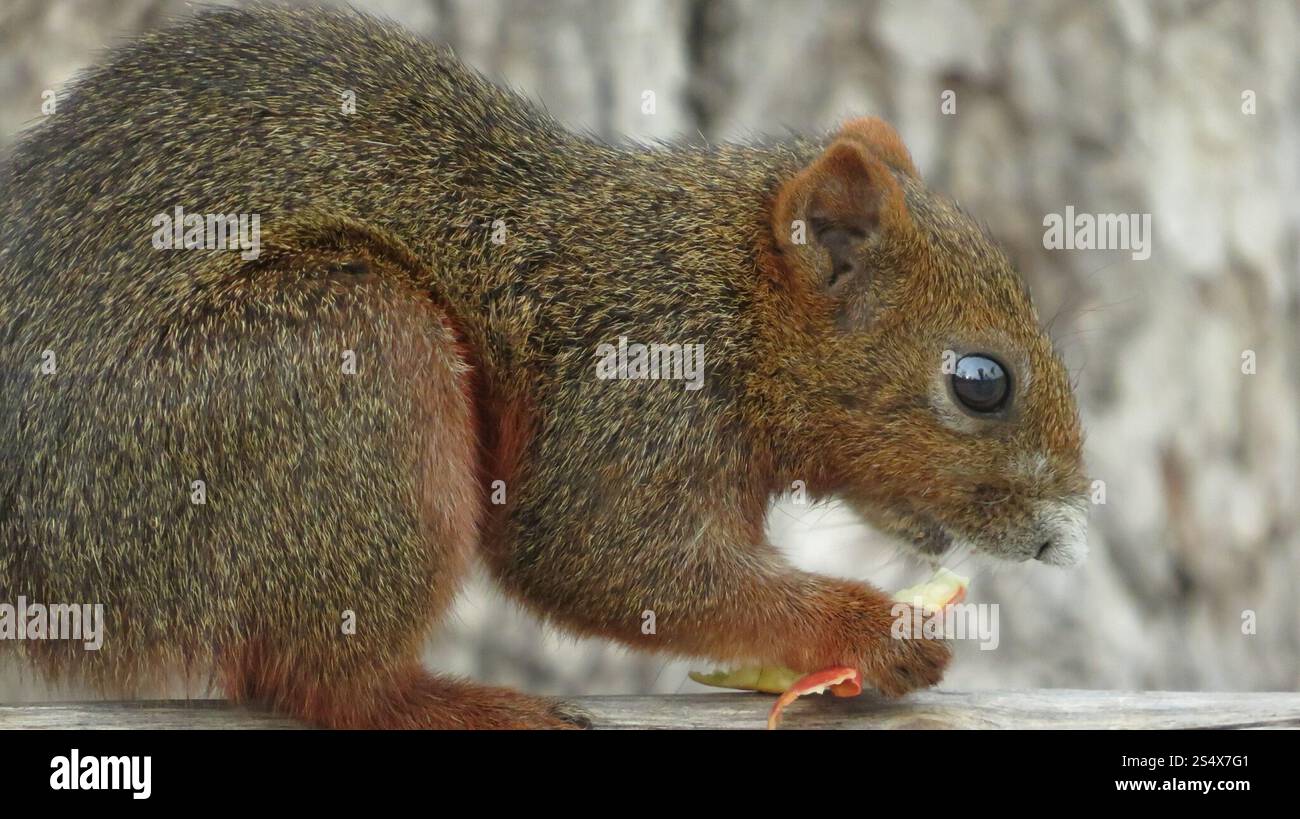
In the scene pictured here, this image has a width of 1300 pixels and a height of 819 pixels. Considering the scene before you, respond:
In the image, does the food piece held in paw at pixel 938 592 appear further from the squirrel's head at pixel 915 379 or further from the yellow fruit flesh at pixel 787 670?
the squirrel's head at pixel 915 379

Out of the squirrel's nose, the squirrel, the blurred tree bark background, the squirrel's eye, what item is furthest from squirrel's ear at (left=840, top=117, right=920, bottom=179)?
the blurred tree bark background

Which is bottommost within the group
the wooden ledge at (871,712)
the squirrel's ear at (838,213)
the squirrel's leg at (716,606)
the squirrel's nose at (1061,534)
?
the wooden ledge at (871,712)

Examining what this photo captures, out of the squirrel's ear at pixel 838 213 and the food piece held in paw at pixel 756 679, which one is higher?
the squirrel's ear at pixel 838 213

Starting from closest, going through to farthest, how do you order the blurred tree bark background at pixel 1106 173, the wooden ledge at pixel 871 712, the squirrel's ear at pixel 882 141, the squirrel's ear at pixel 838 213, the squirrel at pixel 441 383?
the squirrel at pixel 441 383
the wooden ledge at pixel 871 712
the squirrel's ear at pixel 838 213
the squirrel's ear at pixel 882 141
the blurred tree bark background at pixel 1106 173

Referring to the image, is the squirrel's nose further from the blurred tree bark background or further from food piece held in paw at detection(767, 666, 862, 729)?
the blurred tree bark background

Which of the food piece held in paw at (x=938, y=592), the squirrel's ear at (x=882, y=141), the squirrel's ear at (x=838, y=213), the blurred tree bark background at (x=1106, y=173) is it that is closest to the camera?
the squirrel's ear at (x=838, y=213)

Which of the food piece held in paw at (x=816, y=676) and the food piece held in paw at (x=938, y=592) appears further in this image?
the food piece held in paw at (x=938, y=592)

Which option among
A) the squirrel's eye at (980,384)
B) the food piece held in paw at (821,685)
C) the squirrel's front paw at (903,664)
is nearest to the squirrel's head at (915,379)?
the squirrel's eye at (980,384)
